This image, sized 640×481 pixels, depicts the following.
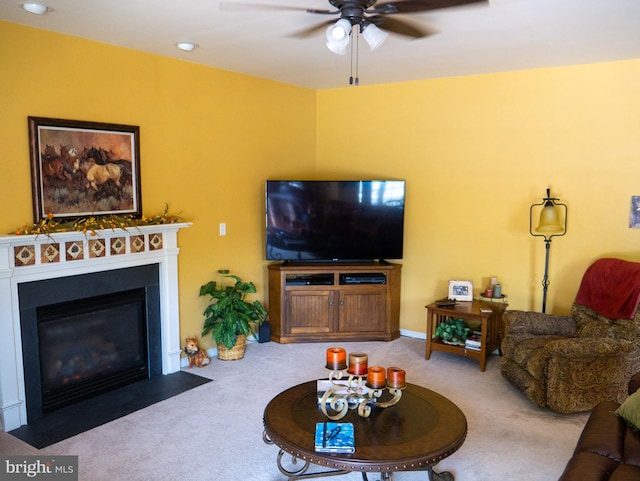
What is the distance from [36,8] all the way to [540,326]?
396 centimetres

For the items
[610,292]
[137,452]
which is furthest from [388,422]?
[610,292]

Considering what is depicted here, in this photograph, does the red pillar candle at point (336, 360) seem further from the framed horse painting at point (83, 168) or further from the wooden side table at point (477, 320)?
the framed horse painting at point (83, 168)

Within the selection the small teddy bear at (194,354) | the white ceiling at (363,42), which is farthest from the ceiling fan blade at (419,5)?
the small teddy bear at (194,354)

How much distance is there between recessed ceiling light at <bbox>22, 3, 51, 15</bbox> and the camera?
2896mm

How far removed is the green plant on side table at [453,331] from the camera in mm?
4673

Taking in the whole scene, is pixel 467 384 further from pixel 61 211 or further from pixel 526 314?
pixel 61 211

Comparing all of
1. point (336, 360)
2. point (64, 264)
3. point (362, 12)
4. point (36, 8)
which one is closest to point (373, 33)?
point (362, 12)

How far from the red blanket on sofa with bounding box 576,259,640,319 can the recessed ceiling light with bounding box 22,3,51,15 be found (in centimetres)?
407

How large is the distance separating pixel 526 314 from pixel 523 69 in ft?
6.85

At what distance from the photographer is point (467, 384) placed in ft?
13.8

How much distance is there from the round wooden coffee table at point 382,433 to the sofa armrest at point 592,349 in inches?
42.0

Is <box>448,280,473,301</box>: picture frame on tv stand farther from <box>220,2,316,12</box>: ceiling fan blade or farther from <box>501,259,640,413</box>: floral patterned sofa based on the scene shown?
<box>220,2,316,12</box>: ceiling fan blade

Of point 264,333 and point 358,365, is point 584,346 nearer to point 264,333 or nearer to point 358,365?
point 358,365

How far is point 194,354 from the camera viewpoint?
14.8 feet
